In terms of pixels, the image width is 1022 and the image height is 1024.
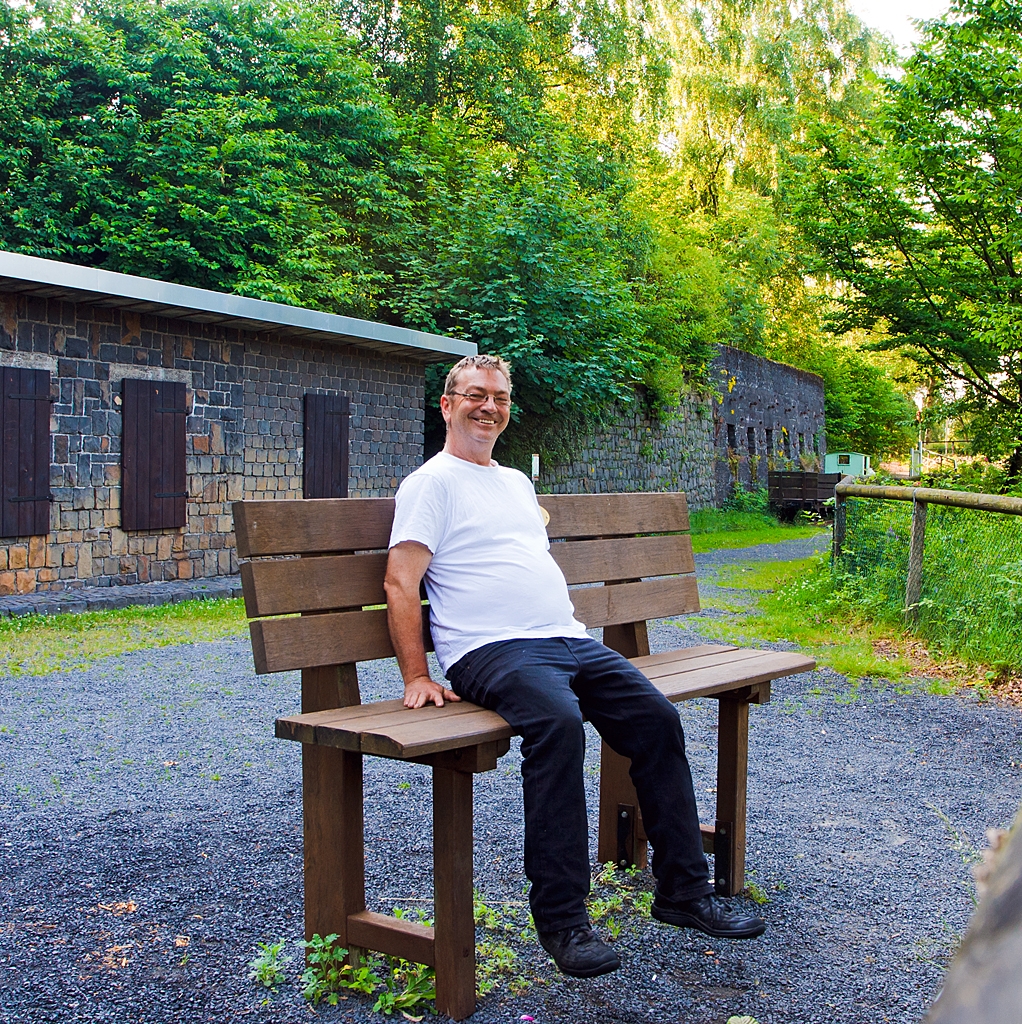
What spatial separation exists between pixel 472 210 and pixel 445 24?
29.3ft

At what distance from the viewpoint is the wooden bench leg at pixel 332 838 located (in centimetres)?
287

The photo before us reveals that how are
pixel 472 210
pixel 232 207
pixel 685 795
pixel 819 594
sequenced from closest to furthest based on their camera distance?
1. pixel 685 795
2. pixel 819 594
3. pixel 232 207
4. pixel 472 210

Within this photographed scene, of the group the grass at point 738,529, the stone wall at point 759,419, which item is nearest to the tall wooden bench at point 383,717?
the grass at point 738,529

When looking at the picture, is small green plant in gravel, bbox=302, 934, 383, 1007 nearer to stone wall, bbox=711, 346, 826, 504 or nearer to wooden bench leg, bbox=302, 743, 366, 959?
wooden bench leg, bbox=302, 743, 366, 959

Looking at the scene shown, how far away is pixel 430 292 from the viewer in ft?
60.3

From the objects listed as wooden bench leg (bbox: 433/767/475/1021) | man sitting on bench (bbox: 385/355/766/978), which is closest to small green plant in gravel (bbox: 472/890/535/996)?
wooden bench leg (bbox: 433/767/475/1021)

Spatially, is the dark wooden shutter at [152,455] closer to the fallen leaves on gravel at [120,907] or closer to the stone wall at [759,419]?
the fallen leaves on gravel at [120,907]

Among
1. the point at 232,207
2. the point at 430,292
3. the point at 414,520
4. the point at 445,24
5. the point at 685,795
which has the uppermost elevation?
the point at 445,24

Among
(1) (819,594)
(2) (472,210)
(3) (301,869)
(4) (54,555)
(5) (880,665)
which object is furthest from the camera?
(2) (472,210)

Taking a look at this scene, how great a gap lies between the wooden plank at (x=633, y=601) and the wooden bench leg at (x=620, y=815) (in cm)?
44

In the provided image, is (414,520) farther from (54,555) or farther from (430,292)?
(430,292)

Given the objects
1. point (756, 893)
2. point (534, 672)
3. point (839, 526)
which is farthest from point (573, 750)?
point (839, 526)

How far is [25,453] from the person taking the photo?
1060 centimetres

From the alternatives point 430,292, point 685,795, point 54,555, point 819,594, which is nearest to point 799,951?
point 685,795
